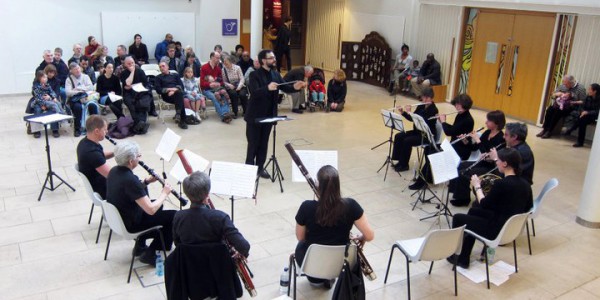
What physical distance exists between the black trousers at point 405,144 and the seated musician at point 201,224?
15.2 ft

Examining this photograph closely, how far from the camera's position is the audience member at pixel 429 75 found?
42.7ft

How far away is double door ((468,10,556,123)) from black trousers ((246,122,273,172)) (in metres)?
6.91

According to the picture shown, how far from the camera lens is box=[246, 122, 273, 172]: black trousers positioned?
7.07 m

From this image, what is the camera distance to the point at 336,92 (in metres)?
11.6

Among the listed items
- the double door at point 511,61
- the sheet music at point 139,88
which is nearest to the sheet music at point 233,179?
the sheet music at point 139,88

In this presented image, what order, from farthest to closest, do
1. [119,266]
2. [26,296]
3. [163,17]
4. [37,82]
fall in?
[163,17], [37,82], [119,266], [26,296]

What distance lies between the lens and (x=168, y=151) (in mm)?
5730

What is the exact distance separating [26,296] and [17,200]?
2309mm

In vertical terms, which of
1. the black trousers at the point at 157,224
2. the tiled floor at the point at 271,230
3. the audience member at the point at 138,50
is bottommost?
the tiled floor at the point at 271,230

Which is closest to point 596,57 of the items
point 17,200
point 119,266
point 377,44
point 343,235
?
point 377,44

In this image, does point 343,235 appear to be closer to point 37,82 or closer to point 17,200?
point 17,200

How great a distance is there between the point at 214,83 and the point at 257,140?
3.96 metres

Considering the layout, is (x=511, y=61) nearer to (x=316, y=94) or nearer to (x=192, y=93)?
(x=316, y=94)

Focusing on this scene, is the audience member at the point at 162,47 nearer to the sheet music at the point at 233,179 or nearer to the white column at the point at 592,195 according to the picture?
the sheet music at the point at 233,179
